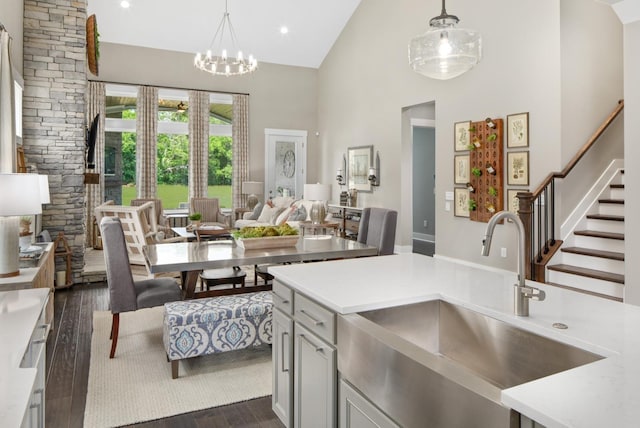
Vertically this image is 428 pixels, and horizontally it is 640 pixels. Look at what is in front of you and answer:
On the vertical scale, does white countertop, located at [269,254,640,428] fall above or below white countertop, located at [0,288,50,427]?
above

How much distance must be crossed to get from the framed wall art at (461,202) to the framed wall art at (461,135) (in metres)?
0.60

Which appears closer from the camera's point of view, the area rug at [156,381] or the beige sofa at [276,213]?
the area rug at [156,381]

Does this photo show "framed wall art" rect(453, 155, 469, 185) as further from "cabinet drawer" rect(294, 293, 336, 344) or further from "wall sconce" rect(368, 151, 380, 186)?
"cabinet drawer" rect(294, 293, 336, 344)

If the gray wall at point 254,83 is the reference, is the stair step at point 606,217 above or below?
below

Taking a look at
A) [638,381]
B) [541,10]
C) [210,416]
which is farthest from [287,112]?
[638,381]

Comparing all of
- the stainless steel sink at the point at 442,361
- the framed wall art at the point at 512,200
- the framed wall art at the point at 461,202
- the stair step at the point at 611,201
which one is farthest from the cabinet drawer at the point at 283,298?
the framed wall art at the point at 461,202

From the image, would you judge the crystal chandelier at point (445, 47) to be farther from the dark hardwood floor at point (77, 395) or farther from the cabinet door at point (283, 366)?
the dark hardwood floor at point (77, 395)

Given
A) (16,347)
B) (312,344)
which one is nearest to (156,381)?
(312,344)

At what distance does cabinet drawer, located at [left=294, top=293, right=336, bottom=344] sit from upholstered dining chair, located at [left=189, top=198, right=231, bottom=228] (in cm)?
760

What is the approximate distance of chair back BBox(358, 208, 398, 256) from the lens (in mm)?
4309

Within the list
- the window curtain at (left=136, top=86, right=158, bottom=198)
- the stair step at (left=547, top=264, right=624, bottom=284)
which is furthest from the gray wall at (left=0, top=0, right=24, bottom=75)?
the stair step at (left=547, top=264, right=624, bottom=284)

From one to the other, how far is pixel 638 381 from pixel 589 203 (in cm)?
493

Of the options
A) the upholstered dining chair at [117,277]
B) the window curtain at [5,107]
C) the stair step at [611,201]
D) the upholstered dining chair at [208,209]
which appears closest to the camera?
the upholstered dining chair at [117,277]

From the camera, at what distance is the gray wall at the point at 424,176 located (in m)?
10.4
